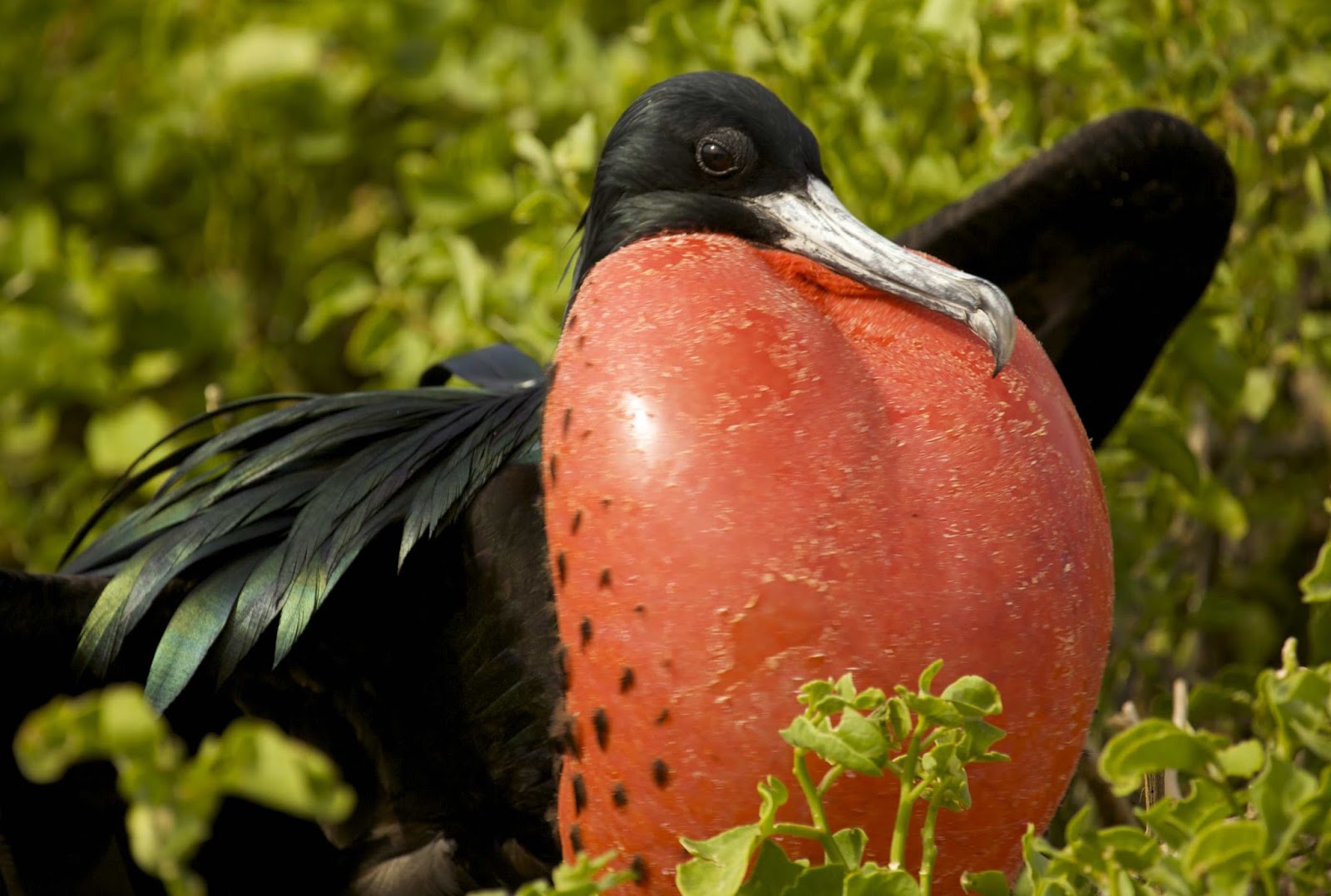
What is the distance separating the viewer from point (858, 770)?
3.47 ft

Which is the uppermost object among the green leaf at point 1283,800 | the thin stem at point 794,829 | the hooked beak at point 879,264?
the hooked beak at point 879,264

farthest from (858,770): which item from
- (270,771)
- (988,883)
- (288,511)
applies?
(288,511)

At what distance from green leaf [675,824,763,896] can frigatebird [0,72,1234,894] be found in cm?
34

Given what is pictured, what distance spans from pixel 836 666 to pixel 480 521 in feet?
1.32

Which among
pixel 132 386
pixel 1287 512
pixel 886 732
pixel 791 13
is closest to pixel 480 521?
pixel 886 732

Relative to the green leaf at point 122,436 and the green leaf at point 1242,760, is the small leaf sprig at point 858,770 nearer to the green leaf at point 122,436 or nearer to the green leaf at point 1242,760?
the green leaf at point 1242,760

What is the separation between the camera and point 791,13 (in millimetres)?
2154

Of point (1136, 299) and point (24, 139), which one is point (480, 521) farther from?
point (24, 139)

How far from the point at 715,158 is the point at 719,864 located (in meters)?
0.66

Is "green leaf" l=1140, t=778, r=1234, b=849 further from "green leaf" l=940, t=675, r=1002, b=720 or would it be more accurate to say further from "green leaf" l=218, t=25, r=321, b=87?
"green leaf" l=218, t=25, r=321, b=87

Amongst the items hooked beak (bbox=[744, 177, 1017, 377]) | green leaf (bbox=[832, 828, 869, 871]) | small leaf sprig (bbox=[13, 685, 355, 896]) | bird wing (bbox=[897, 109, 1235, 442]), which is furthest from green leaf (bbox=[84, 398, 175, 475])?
small leaf sprig (bbox=[13, 685, 355, 896])

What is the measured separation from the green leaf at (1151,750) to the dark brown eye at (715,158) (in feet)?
2.17

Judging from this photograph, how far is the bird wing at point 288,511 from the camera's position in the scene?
1477 mm

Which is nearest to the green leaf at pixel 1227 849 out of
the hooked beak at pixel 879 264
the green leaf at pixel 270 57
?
the hooked beak at pixel 879 264
